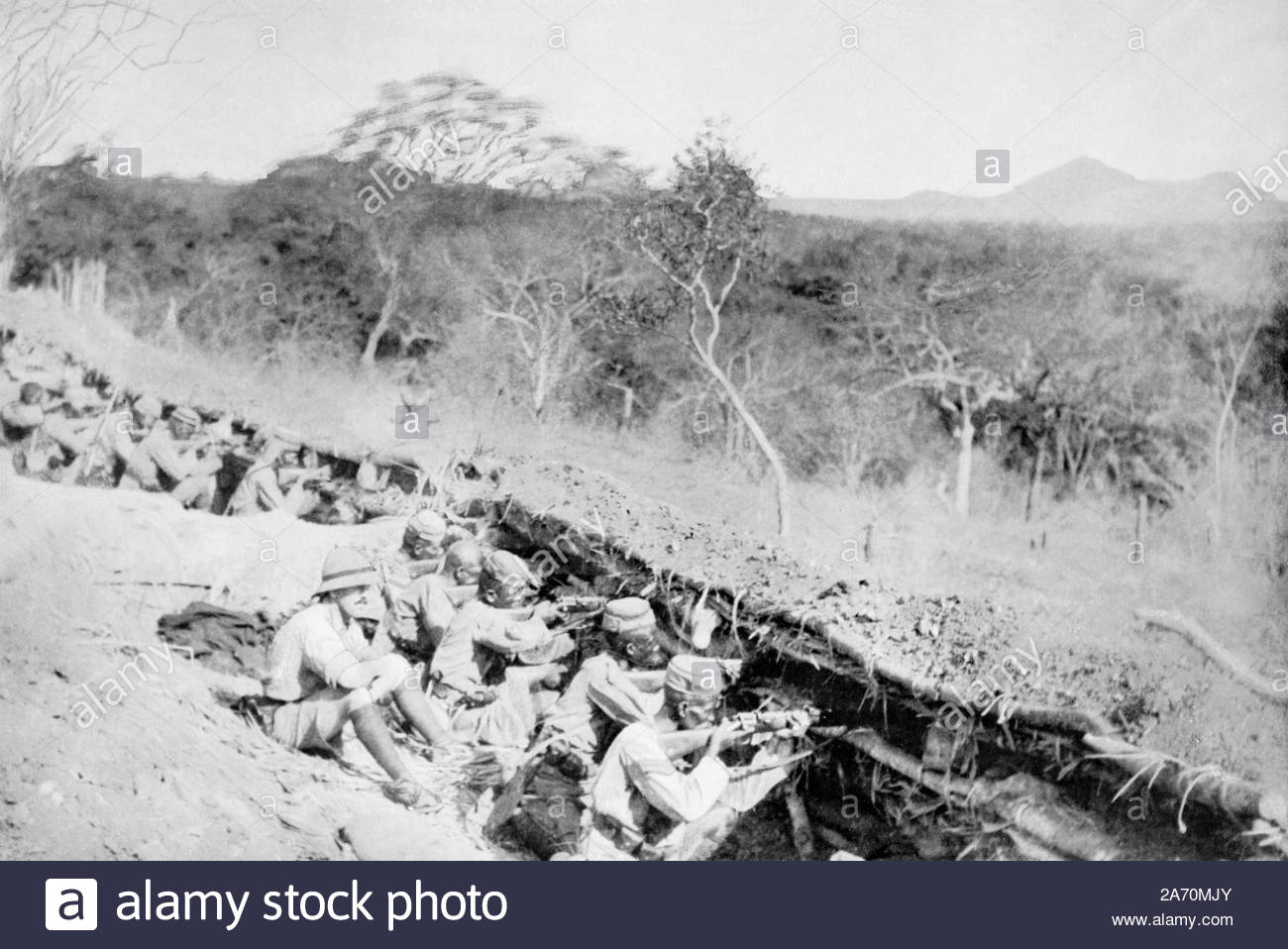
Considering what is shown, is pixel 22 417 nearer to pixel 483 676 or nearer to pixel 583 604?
pixel 483 676

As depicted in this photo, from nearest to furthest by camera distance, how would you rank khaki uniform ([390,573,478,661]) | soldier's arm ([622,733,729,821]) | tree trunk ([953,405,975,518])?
soldier's arm ([622,733,729,821]) < khaki uniform ([390,573,478,661]) < tree trunk ([953,405,975,518])

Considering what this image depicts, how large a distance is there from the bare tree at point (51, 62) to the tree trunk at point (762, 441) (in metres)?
2.94

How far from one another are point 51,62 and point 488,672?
11.6ft

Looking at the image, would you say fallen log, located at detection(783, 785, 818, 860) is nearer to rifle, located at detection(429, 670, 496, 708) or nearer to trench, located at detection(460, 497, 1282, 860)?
trench, located at detection(460, 497, 1282, 860)

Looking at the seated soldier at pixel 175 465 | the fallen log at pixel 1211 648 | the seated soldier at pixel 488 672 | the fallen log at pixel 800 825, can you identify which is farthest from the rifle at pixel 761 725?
the seated soldier at pixel 175 465

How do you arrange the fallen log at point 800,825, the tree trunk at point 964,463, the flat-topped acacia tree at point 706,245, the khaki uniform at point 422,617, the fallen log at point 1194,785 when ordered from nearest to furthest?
the fallen log at point 1194,785, the fallen log at point 800,825, the khaki uniform at point 422,617, the tree trunk at point 964,463, the flat-topped acacia tree at point 706,245

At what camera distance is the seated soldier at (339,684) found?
17.7 ft

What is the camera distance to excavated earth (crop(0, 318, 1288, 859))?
5344mm

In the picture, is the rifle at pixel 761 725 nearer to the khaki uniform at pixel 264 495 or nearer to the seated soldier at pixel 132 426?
the khaki uniform at pixel 264 495

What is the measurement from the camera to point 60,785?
5.49 metres

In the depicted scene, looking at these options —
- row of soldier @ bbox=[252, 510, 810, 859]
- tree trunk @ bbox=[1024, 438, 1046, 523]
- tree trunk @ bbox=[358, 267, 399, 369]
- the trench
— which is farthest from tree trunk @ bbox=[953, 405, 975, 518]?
tree trunk @ bbox=[358, 267, 399, 369]

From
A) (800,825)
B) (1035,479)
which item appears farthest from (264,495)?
(1035,479)

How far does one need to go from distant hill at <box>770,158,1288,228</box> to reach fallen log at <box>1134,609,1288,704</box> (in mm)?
1774

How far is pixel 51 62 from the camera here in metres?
5.91
